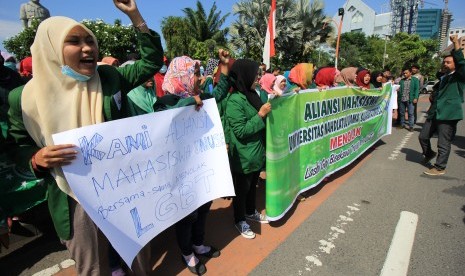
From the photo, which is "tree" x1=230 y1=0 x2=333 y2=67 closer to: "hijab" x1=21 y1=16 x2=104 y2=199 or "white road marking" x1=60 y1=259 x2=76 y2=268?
"white road marking" x1=60 y1=259 x2=76 y2=268

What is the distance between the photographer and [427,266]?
254 cm

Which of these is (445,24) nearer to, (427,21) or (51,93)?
(427,21)

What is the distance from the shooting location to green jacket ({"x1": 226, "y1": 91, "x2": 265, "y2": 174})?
8.82 feet

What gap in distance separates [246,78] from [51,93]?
169cm

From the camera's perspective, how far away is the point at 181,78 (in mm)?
2332

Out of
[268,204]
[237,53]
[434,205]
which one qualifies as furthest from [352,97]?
[237,53]

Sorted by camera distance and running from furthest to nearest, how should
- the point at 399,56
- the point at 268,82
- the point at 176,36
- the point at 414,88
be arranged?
the point at 399,56 < the point at 176,36 < the point at 414,88 < the point at 268,82

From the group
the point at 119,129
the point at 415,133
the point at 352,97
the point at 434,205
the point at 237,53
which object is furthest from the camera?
the point at 237,53

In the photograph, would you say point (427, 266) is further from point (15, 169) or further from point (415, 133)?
point (415, 133)

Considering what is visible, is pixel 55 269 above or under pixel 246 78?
under

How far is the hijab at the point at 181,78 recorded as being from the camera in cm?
232

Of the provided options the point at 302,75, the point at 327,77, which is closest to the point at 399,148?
the point at 327,77

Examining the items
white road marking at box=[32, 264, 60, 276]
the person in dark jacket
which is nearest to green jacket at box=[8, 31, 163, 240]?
white road marking at box=[32, 264, 60, 276]

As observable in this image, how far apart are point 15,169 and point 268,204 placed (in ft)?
7.85
